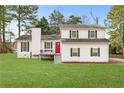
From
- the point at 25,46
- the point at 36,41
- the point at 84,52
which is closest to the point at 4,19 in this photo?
the point at 36,41

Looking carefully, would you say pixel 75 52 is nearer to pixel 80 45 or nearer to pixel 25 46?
pixel 80 45

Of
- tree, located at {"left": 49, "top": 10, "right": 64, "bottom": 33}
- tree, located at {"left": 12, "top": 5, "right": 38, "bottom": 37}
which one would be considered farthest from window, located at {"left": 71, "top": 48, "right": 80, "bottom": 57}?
tree, located at {"left": 12, "top": 5, "right": 38, "bottom": 37}

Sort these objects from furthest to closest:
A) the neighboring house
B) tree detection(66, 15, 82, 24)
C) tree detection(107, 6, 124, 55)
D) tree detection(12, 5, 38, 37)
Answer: the neighboring house
tree detection(66, 15, 82, 24)
tree detection(107, 6, 124, 55)
tree detection(12, 5, 38, 37)

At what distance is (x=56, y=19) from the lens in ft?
40.9

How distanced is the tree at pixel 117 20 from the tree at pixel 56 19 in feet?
6.41

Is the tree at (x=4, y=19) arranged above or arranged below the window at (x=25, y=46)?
above

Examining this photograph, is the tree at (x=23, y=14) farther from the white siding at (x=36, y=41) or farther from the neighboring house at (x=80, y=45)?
the white siding at (x=36, y=41)

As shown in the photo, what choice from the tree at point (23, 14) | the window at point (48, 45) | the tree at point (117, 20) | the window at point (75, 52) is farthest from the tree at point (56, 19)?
the tree at point (117, 20)

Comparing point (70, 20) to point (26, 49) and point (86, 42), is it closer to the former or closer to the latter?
point (86, 42)

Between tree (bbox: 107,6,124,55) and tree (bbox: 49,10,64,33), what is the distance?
1954 millimetres

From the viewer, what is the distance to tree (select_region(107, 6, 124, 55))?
38.3ft

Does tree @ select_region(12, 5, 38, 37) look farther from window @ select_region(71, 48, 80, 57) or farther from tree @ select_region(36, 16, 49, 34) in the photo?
window @ select_region(71, 48, 80, 57)

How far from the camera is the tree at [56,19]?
456 inches
